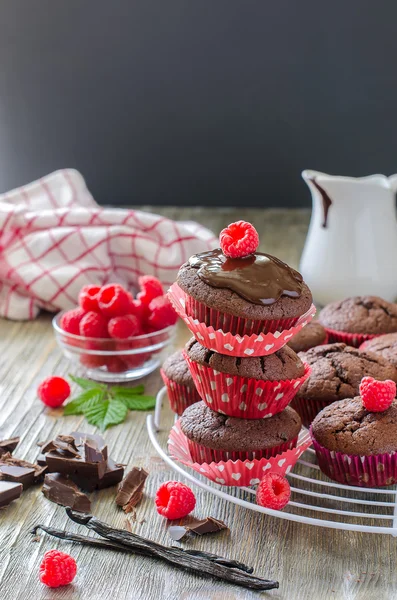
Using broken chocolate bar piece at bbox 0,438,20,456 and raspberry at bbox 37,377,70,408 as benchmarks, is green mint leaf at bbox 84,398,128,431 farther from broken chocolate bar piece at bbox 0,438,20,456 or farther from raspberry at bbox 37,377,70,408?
broken chocolate bar piece at bbox 0,438,20,456

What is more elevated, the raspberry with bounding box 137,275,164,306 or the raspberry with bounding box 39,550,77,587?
the raspberry with bounding box 39,550,77,587

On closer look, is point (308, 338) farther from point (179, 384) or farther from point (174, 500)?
point (174, 500)

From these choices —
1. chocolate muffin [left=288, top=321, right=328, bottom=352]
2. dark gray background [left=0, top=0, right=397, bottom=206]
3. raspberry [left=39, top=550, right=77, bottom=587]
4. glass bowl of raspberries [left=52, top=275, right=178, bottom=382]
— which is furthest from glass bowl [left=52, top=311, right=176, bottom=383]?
dark gray background [left=0, top=0, right=397, bottom=206]

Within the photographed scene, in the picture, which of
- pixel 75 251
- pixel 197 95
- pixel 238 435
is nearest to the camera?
pixel 238 435

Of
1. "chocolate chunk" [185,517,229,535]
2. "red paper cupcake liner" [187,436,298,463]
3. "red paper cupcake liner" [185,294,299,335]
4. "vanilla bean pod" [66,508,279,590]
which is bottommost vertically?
"chocolate chunk" [185,517,229,535]

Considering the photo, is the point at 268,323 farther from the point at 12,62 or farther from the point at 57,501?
the point at 12,62

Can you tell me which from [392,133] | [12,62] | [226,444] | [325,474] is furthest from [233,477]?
[12,62]

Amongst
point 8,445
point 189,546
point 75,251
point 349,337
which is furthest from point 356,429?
point 75,251
